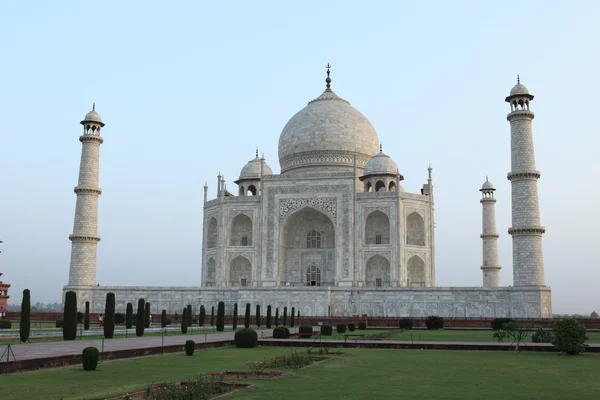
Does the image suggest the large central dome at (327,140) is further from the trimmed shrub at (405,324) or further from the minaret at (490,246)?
the trimmed shrub at (405,324)

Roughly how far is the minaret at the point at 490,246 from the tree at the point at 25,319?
1055 inches

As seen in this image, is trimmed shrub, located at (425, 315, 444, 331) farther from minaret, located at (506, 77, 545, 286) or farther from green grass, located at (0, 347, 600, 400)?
green grass, located at (0, 347, 600, 400)

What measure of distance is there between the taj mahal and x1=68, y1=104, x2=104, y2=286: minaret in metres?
0.05

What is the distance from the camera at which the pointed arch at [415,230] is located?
32500mm

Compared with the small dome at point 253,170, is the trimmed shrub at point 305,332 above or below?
below

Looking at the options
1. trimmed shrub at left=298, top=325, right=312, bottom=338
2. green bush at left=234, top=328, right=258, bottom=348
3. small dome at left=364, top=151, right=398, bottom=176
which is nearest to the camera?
green bush at left=234, top=328, right=258, bottom=348

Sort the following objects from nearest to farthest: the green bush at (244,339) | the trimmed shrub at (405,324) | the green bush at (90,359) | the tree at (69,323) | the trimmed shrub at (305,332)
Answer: the green bush at (90,359), the green bush at (244,339), the tree at (69,323), the trimmed shrub at (305,332), the trimmed shrub at (405,324)

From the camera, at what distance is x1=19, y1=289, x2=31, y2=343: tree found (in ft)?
44.4

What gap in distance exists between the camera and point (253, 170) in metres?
36.2

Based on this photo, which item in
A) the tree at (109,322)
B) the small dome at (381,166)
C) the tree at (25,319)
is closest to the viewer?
the tree at (25,319)

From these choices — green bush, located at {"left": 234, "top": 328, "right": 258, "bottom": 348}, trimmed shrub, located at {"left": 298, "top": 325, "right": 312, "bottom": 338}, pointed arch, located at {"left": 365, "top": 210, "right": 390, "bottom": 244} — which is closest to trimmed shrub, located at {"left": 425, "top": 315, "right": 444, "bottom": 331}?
trimmed shrub, located at {"left": 298, "top": 325, "right": 312, "bottom": 338}

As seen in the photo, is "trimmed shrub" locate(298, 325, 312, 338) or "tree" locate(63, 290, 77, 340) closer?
"tree" locate(63, 290, 77, 340)

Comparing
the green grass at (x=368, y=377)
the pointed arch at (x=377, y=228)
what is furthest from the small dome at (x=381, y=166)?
the green grass at (x=368, y=377)

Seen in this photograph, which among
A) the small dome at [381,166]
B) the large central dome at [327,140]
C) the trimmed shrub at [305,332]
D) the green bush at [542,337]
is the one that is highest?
the large central dome at [327,140]
